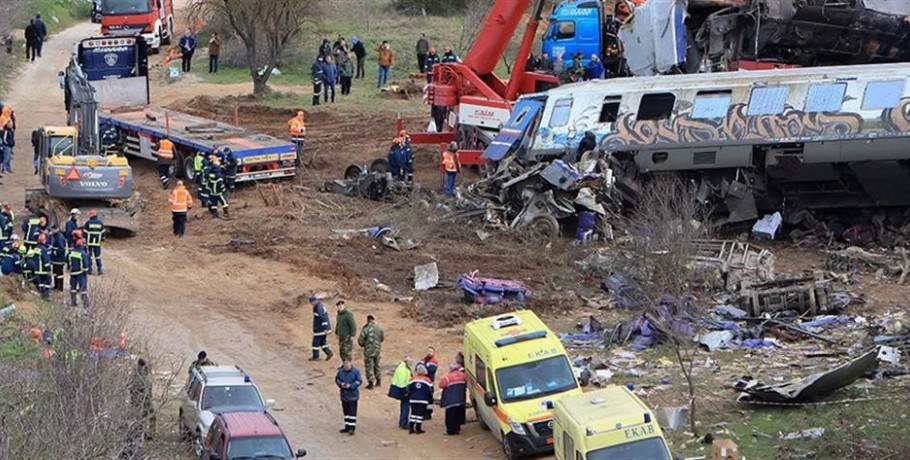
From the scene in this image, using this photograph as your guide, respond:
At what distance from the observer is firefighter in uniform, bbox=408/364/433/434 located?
2203 cm

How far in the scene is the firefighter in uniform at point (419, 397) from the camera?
22031 mm

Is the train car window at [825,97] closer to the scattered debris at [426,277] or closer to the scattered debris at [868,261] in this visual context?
the scattered debris at [868,261]

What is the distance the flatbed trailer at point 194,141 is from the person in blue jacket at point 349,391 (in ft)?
45.1

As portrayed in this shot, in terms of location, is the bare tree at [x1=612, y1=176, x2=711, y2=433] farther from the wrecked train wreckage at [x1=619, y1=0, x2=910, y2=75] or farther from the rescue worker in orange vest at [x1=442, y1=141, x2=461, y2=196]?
the wrecked train wreckage at [x1=619, y1=0, x2=910, y2=75]

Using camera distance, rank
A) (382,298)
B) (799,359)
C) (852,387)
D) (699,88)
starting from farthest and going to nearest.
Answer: (699,88) → (382,298) → (799,359) → (852,387)

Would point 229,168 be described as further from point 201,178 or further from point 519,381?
point 519,381

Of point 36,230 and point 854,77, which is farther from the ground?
point 854,77

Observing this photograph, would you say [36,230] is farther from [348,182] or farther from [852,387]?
[852,387]

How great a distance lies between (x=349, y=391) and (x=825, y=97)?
12374mm

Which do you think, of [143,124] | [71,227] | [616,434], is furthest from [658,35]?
[616,434]

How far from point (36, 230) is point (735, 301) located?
40.6 ft

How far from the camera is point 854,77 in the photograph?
97.5 feet

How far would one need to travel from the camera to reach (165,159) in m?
36.3

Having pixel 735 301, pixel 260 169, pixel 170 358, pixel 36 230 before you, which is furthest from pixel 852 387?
pixel 260 169
